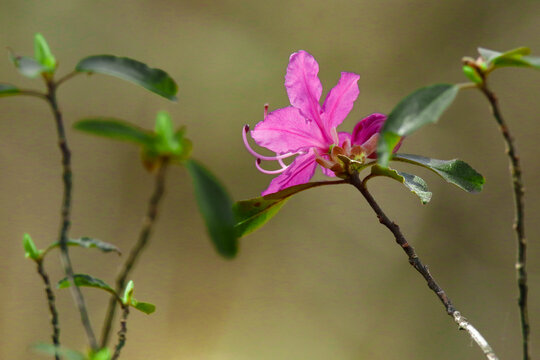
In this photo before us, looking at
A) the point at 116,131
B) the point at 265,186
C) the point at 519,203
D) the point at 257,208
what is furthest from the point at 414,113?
the point at 265,186

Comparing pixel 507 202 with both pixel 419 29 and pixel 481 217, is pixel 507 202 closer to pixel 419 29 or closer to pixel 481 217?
pixel 481 217

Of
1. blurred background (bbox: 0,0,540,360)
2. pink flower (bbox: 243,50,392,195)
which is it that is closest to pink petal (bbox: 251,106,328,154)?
pink flower (bbox: 243,50,392,195)

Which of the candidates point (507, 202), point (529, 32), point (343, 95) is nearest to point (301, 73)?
point (343, 95)

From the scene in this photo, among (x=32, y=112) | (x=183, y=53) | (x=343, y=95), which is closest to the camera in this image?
(x=343, y=95)

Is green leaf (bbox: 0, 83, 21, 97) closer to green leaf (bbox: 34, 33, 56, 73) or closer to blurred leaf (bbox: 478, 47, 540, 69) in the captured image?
green leaf (bbox: 34, 33, 56, 73)

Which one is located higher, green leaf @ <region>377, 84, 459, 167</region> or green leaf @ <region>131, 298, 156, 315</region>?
green leaf @ <region>377, 84, 459, 167</region>

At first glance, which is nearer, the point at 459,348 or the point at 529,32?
the point at 459,348

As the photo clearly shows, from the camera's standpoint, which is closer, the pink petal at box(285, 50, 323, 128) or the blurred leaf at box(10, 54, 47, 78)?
the blurred leaf at box(10, 54, 47, 78)
